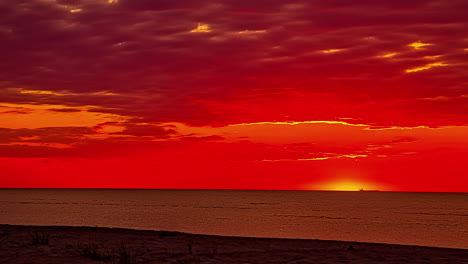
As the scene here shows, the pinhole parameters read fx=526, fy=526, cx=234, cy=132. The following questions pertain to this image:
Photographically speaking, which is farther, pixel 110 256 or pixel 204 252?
pixel 204 252

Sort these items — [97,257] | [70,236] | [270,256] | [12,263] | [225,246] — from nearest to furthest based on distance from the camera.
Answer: [12,263] → [97,257] → [270,256] → [225,246] → [70,236]

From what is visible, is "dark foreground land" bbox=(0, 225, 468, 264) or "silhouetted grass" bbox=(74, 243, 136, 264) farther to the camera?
"dark foreground land" bbox=(0, 225, 468, 264)

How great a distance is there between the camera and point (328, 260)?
67.8 ft

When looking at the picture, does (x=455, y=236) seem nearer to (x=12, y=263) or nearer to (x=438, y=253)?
(x=438, y=253)

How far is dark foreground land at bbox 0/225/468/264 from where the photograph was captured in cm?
1973

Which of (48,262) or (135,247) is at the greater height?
(135,247)

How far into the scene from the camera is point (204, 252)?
22.7 meters

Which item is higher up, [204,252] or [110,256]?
[204,252]

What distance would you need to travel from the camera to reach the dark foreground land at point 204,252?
64.7 ft

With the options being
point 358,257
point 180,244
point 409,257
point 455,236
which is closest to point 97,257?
point 180,244

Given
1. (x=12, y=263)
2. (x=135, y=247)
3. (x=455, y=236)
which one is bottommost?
(x=12, y=263)

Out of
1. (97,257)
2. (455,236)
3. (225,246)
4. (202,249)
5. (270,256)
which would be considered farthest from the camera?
(455,236)

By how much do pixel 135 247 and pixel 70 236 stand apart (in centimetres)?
749

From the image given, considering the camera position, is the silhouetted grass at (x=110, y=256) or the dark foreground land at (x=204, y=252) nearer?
the silhouetted grass at (x=110, y=256)
